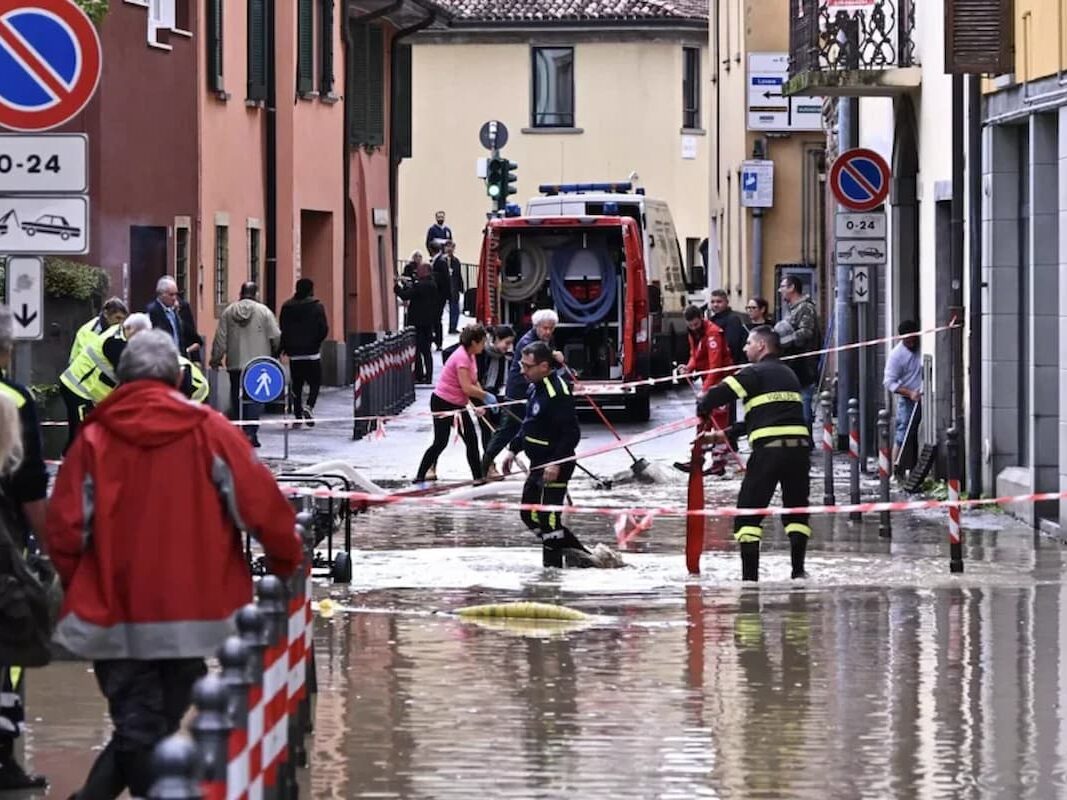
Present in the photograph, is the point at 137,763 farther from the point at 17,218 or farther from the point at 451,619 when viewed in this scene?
the point at 451,619

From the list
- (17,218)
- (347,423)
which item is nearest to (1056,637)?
(17,218)

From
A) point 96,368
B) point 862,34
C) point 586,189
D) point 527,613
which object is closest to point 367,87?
point 586,189

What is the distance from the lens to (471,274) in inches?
2778

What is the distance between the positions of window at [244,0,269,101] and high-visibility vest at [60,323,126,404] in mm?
18143

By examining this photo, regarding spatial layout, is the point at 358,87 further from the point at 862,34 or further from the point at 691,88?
the point at 691,88

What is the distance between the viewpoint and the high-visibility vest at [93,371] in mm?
20000

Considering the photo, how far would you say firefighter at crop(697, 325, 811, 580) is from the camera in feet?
55.8

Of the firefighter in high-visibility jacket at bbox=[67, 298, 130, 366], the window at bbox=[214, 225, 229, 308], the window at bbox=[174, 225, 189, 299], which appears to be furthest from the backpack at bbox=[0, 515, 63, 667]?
the window at bbox=[214, 225, 229, 308]

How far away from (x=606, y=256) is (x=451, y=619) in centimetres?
2008

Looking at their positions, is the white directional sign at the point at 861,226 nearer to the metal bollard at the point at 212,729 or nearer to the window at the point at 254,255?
the window at the point at 254,255

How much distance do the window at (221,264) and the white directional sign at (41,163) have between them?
78.4ft

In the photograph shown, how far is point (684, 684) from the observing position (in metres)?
12.6

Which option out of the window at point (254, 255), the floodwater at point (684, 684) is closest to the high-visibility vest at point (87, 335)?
the floodwater at point (684, 684)

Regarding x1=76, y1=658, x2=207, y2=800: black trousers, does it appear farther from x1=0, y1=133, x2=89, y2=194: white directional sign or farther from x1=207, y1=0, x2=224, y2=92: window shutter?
x1=207, y1=0, x2=224, y2=92: window shutter
